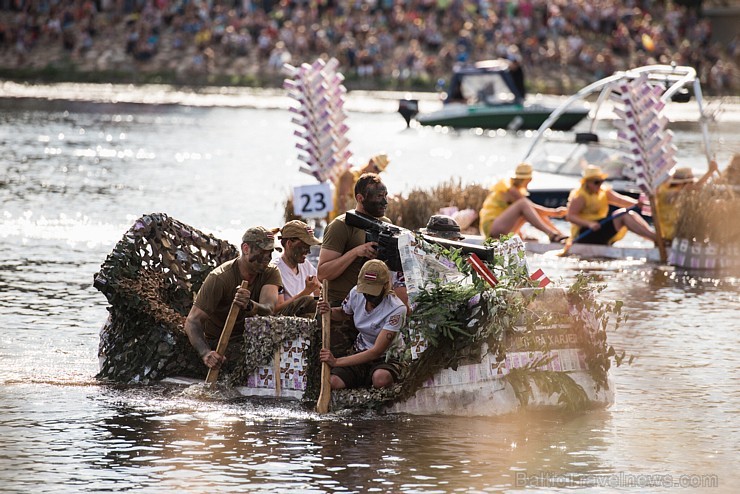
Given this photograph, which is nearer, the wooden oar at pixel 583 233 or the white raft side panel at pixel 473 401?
the white raft side panel at pixel 473 401

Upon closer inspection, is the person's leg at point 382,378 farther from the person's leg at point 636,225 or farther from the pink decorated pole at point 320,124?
the person's leg at point 636,225

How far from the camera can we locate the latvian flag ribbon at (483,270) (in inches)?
438

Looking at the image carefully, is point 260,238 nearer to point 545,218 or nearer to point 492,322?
point 492,322

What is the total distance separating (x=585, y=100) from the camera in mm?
55562

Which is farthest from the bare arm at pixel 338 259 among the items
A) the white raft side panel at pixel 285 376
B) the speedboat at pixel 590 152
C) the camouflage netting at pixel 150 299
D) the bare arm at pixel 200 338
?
the speedboat at pixel 590 152

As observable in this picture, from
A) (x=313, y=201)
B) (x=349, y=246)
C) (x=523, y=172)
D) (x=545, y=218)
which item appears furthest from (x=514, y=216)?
(x=349, y=246)

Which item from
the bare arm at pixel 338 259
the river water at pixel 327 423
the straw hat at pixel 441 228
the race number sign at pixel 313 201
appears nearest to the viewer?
the river water at pixel 327 423

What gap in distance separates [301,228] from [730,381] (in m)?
4.01

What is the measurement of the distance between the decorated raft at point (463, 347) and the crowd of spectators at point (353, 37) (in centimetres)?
4355

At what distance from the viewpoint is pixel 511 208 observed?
19.9 meters

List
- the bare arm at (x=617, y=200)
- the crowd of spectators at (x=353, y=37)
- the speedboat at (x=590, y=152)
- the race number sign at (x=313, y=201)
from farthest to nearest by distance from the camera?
the crowd of spectators at (x=353, y=37) < the speedboat at (x=590, y=152) < the bare arm at (x=617, y=200) < the race number sign at (x=313, y=201)

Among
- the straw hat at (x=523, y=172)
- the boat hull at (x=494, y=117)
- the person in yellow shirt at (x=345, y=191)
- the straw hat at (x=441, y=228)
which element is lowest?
the straw hat at (x=441, y=228)

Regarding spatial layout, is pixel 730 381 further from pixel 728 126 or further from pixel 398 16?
pixel 398 16

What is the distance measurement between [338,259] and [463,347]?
1.22 meters
